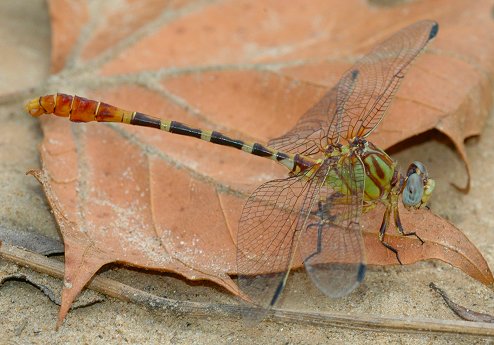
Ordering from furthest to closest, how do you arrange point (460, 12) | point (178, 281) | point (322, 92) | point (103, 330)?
point (460, 12), point (322, 92), point (178, 281), point (103, 330)

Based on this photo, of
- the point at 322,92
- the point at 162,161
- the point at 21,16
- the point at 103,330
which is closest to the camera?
the point at 103,330

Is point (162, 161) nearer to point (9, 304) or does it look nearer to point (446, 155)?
point (9, 304)

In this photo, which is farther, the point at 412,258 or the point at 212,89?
the point at 212,89

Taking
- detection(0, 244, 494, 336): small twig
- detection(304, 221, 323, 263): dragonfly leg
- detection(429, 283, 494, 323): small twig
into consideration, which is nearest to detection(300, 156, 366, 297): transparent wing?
detection(304, 221, 323, 263): dragonfly leg

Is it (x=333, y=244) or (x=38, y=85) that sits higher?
(x=38, y=85)

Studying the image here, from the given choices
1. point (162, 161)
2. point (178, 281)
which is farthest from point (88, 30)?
point (178, 281)

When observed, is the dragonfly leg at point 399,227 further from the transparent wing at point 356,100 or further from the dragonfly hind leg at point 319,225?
the transparent wing at point 356,100

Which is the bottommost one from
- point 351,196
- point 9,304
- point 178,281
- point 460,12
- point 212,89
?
point 9,304
